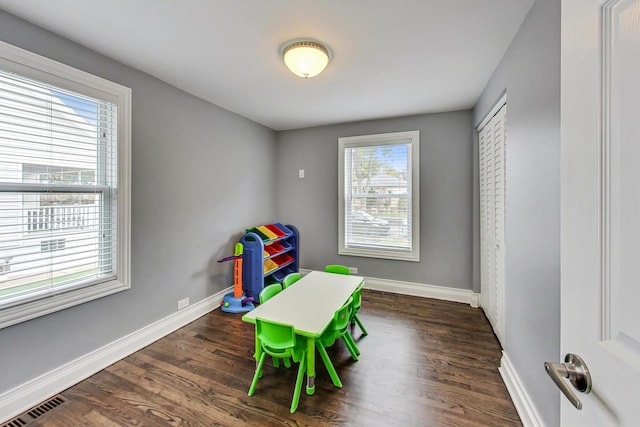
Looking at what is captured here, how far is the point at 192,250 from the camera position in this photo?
283cm

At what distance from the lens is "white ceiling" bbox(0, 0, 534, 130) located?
154 cm

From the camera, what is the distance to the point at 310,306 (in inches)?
74.4

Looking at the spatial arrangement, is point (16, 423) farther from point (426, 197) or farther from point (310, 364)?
point (426, 197)

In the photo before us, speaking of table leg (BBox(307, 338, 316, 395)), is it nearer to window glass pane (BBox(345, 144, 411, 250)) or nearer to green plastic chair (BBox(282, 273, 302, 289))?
green plastic chair (BBox(282, 273, 302, 289))

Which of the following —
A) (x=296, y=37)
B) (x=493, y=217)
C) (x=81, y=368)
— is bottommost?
(x=81, y=368)

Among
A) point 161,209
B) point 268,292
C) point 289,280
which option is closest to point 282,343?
point 268,292

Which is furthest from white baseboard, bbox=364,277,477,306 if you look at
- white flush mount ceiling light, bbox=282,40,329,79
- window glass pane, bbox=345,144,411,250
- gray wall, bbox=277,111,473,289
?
white flush mount ceiling light, bbox=282,40,329,79

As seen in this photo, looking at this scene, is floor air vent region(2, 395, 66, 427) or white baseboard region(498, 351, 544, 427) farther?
floor air vent region(2, 395, 66, 427)

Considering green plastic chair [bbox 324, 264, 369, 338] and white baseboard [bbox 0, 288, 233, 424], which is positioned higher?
green plastic chair [bbox 324, 264, 369, 338]

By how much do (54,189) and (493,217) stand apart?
3.65 meters

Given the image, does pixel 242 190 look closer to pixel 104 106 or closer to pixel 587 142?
pixel 104 106

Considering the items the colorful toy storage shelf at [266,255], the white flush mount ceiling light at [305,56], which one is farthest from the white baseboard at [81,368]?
the white flush mount ceiling light at [305,56]

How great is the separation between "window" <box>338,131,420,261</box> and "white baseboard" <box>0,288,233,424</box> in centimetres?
238

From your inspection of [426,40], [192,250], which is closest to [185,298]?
[192,250]
